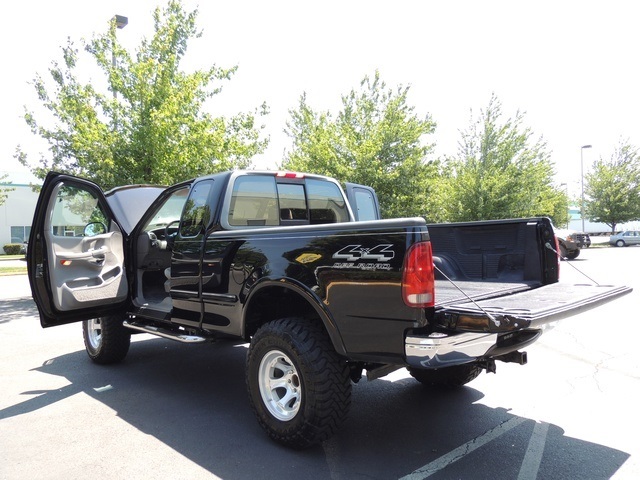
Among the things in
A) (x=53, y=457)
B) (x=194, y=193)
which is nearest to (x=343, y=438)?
(x=53, y=457)

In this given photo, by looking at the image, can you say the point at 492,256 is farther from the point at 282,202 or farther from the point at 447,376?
the point at 282,202

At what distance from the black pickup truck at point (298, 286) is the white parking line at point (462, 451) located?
1.90 ft

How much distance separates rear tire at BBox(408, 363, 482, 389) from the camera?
437 cm

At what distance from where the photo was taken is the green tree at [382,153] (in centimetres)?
1828

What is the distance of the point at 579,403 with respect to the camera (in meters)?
4.16

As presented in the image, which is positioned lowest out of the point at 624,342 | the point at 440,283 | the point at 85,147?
the point at 624,342

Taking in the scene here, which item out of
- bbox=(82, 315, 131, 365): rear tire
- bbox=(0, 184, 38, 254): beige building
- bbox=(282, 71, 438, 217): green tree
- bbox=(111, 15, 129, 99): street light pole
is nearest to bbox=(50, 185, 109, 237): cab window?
bbox=(82, 315, 131, 365): rear tire

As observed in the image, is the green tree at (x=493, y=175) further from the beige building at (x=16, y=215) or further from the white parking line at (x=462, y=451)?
the beige building at (x=16, y=215)

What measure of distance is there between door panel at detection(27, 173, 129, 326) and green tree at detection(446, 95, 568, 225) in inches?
773

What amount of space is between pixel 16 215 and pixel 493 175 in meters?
37.9

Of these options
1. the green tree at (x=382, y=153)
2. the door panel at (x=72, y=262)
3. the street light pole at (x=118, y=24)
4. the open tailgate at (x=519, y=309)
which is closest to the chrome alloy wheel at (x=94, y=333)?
the door panel at (x=72, y=262)

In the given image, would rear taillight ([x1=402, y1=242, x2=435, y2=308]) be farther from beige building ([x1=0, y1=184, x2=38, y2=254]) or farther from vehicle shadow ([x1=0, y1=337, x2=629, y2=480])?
beige building ([x1=0, y1=184, x2=38, y2=254])

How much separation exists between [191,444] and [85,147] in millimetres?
9614

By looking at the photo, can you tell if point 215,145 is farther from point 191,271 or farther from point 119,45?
point 191,271
